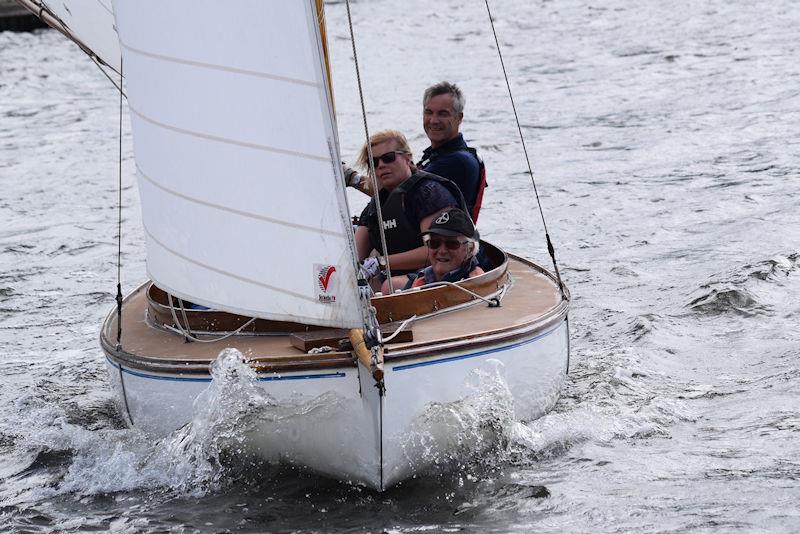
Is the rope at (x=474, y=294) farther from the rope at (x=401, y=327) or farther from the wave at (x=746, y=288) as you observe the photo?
the wave at (x=746, y=288)

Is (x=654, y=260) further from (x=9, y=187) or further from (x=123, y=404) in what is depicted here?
(x=9, y=187)

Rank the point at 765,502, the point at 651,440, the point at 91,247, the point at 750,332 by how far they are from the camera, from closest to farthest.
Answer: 1. the point at 765,502
2. the point at 651,440
3. the point at 750,332
4. the point at 91,247

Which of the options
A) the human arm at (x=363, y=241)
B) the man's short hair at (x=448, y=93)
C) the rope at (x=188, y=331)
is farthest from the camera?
the man's short hair at (x=448, y=93)

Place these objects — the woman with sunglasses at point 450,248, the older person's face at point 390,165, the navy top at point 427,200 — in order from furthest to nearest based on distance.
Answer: the older person's face at point 390,165, the navy top at point 427,200, the woman with sunglasses at point 450,248

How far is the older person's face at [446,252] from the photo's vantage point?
19.2 ft

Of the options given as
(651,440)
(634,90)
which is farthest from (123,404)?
(634,90)

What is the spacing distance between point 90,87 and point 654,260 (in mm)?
13826

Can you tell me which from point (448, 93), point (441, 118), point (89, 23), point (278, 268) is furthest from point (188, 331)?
point (89, 23)

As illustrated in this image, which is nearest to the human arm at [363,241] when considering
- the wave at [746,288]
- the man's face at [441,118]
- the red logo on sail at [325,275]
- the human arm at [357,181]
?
the human arm at [357,181]

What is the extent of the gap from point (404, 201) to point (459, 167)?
59 centimetres

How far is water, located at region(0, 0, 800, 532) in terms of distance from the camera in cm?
518

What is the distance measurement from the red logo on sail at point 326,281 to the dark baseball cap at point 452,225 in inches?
44.9

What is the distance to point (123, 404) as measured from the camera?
585 cm

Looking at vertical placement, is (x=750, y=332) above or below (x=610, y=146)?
above
